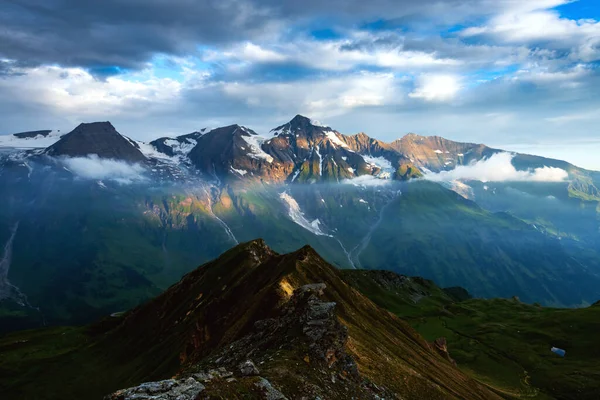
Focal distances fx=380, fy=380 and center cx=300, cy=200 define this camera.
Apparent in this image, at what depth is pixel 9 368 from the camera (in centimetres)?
15800

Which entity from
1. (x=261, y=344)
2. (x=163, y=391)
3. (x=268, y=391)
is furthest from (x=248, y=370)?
(x=261, y=344)

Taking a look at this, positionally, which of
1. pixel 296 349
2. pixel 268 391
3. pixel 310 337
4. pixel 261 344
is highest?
pixel 268 391

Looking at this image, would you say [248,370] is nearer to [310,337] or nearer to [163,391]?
[163,391]

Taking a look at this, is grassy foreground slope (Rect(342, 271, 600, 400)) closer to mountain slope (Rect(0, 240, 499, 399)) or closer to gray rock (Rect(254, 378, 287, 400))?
mountain slope (Rect(0, 240, 499, 399))

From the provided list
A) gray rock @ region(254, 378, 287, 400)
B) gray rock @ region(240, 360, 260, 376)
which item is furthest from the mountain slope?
gray rock @ region(254, 378, 287, 400)

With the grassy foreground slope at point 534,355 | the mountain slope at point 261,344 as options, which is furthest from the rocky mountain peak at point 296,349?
the grassy foreground slope at point 534,355

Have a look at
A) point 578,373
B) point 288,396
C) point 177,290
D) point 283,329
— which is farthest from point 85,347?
point 578,373

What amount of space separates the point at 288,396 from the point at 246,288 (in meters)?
81.7

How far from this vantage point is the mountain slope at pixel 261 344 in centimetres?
4153

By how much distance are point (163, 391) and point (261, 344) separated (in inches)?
881

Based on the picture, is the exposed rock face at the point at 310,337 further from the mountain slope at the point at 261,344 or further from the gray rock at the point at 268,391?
the gray rock at the point at 268,391

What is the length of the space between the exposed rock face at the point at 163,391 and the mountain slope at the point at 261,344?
3.98 feet

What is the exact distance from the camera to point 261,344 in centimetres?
4812

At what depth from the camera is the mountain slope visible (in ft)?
136
